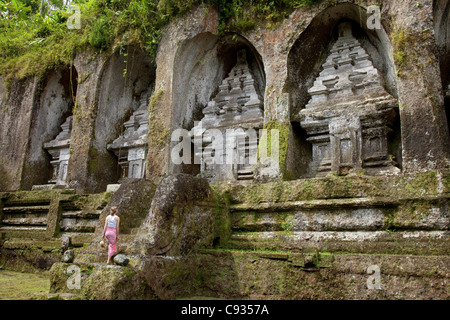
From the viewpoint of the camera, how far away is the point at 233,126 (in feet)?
28.2

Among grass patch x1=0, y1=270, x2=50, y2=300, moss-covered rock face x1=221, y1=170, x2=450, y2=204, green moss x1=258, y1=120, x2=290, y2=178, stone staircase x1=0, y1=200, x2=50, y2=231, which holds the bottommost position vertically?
grass patch x1=0, y1=270, x2=50, y2=300

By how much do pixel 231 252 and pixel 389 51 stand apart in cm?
489

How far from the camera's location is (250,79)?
9172mm

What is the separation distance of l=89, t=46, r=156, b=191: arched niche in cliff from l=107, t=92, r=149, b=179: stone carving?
0.13 feet

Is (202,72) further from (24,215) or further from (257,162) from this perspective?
(24,215)

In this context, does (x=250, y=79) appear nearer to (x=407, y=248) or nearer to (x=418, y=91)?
(x=418, y=91)

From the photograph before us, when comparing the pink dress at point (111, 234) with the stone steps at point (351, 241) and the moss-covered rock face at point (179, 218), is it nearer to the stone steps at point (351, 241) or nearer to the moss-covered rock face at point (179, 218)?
the moss-covered rock face at point (179, 218)

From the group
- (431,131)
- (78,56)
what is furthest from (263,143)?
(78,56)

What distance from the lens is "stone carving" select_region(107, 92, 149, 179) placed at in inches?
388

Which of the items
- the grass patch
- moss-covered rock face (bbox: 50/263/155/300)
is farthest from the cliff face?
the grass patch

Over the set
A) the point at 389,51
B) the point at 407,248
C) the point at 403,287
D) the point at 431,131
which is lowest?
the point at 403,287

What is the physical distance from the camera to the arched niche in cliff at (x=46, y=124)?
35.5ft

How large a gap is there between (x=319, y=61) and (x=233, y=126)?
7.67ft

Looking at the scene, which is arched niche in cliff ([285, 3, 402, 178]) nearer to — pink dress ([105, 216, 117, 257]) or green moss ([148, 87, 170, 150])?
green moss ([148, 87, 170, 150])
